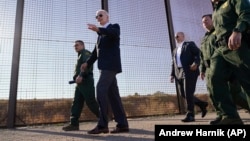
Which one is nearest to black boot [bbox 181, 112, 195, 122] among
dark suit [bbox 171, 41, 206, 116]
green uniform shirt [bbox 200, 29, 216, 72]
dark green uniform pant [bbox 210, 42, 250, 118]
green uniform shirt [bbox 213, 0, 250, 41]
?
dark suit [bbox 171, 41, 206, 116]

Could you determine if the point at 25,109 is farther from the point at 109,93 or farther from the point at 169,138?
the point at 169,138

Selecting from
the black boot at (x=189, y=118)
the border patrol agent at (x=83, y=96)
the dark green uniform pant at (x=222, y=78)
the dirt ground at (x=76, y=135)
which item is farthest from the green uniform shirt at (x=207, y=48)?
the border patrol agent at (x=83, y=96)

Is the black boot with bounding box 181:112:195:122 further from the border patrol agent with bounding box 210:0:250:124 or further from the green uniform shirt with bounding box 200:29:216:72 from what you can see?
the border patrol agent with bounding box 210:0:250:124

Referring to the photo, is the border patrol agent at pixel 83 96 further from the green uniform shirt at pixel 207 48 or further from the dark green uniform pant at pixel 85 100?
the green uniform shirt at pixel 207 48

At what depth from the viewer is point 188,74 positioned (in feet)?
15.3

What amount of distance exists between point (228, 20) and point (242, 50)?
0.41m

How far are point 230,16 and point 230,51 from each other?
14.1 inches

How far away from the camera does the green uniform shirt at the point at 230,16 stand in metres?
2.33

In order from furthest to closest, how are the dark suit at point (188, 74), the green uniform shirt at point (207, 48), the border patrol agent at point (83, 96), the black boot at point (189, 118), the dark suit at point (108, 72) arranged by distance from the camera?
the dark suit at point (188, 74)
the black boot at point (189, 118)
the border patrol agent at point (83, 96)
the green uniform shirt at point (207, 48)
the dark suit at point (108, 72)

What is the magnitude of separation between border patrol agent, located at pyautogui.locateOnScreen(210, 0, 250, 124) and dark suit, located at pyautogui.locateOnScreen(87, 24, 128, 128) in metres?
1.16

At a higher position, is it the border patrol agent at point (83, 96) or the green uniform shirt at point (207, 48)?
the green uniform shirt at point (207, 48)

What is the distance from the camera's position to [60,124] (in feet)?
16.3

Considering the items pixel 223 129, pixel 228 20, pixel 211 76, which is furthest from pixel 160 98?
pixel 223 129

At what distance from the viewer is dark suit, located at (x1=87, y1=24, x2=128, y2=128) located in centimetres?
321
